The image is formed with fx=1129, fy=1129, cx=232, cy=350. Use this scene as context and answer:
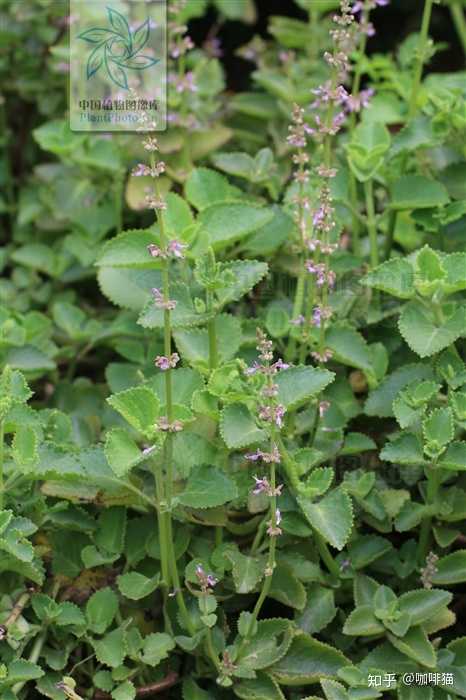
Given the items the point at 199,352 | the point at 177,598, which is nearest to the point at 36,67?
the point at 199,352

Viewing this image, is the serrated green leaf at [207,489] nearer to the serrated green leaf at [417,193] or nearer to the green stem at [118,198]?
the serrated green leaf at [417,193]

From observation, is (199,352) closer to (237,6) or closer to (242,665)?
(242,665)

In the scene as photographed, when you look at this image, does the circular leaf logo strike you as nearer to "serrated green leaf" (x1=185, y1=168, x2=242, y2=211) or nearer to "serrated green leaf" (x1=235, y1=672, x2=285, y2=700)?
"serrated green leaf" (x1=185, y1=168, x2=242, y2=211)

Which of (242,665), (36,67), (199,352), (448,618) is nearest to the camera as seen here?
(242,665)

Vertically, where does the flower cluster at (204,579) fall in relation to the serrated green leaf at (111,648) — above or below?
above

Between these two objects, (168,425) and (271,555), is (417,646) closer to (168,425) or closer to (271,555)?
(271,555)

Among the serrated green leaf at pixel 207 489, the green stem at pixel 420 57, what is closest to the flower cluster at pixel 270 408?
the serrated green leaf at pixel 207 489

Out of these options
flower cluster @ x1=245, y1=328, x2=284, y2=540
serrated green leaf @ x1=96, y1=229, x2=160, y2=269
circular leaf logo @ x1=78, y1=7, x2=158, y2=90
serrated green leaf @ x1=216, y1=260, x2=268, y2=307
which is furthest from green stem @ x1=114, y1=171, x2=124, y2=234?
flower cluster @ x1=245, y1=328, x2=284, y2=540
